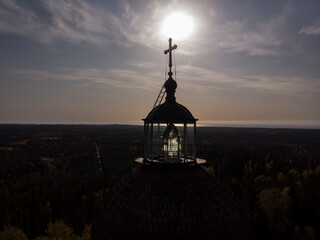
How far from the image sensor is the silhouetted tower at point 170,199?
8.55m

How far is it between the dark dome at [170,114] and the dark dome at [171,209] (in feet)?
7.86

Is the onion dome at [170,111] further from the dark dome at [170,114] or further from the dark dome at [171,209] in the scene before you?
the dark dome at [171,209]

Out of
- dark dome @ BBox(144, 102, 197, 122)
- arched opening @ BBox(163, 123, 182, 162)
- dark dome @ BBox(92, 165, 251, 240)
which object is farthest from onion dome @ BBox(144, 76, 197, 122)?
dark dome @ BBox(92, 165, 251, 240)

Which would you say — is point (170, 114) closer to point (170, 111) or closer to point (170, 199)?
point (170, 111)

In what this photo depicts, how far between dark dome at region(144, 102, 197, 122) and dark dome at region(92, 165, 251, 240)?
7.86 ft

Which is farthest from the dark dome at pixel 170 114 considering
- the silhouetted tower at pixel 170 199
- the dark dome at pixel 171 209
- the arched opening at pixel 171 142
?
the dark dome at pixel 171 209

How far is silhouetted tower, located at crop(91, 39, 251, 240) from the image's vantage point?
8555 mm

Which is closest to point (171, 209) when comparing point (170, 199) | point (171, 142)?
point (170, 199)

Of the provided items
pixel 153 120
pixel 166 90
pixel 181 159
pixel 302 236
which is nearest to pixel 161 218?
pixel 181 159

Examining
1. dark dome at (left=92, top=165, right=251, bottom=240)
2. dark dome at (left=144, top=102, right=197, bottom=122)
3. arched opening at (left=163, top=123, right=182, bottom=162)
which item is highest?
dark dome at (left=144, top=102, right=197, bottom=122)

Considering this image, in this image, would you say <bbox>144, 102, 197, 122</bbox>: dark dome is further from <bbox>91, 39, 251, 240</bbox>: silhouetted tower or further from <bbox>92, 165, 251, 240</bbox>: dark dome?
<bbox>92, 165, 251, 240</bbox>: dark dome

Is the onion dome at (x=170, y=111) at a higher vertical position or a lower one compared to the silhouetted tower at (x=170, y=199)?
higher

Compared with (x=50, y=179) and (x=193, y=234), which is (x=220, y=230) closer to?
(x=193, y=234)

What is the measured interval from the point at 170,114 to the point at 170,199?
4.10m
